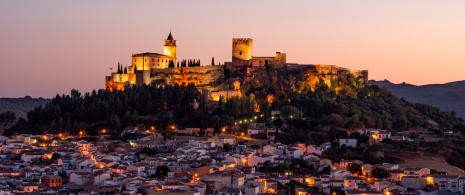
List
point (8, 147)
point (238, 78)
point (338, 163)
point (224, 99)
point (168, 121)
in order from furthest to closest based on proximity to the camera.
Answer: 1. point (238, 78)
2. point (224, 99)
3. point (168, 121)
4. point (8, 147)
5. point (338, 163)

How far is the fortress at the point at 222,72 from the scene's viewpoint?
5450 cm

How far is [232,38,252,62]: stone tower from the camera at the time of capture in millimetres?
56812

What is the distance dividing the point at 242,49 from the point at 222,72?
1948 mm

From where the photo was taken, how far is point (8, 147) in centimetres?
4419

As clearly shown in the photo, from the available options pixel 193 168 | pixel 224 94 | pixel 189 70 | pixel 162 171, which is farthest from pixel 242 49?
pixel 162 171

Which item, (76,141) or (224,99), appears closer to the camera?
(76,141)

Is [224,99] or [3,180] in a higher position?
[224,99]

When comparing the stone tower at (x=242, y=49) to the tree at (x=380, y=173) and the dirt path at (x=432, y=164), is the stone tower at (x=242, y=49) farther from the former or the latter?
the tree at (x=380, y=173)

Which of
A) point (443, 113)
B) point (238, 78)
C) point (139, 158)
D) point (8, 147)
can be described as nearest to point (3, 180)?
point (139, 158)

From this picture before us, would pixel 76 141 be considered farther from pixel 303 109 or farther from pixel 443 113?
pixel 443 113

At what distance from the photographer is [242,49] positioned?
56.9 m

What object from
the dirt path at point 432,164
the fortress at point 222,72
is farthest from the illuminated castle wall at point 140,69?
the dirt path at point 432,164

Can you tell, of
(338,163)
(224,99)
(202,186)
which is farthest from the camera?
(224,99)

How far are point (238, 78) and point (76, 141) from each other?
39.6 ft
